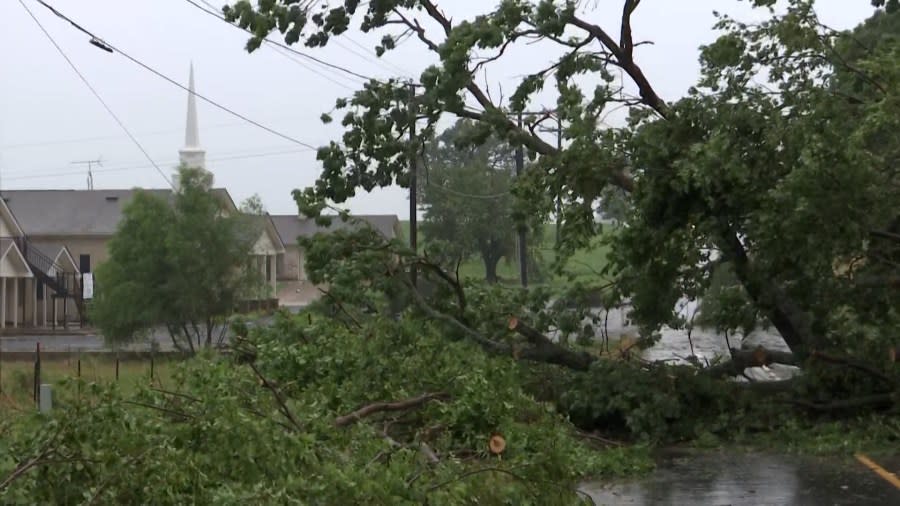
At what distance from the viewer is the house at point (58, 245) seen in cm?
5059

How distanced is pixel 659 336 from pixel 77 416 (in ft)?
40.8

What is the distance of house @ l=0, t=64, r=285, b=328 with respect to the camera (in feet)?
166

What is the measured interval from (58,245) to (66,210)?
8.43ft

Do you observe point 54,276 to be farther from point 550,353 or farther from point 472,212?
point 550,353

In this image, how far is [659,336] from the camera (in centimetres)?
1845

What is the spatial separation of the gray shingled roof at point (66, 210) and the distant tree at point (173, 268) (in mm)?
16358

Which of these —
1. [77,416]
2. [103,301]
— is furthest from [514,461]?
[103,301]

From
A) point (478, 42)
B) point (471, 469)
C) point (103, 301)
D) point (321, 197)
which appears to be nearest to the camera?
point (471, 469)

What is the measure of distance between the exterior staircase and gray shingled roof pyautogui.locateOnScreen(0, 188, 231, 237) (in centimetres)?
230

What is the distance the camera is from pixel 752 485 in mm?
12336

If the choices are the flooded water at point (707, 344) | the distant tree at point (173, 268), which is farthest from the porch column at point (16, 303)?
the flooded water at point (707, 344)

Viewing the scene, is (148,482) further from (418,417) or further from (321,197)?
(321,197)

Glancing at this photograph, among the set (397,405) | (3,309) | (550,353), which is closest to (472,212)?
(3,309)

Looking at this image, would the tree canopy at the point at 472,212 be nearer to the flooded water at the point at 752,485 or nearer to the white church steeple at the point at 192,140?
the white church steeple at the point at 192,140
